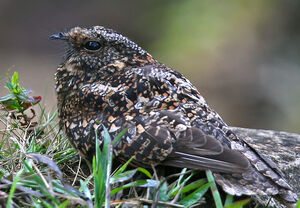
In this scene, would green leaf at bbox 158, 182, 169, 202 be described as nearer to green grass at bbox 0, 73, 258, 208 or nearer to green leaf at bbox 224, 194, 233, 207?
green grass at bbox 0, 73, 258, 208

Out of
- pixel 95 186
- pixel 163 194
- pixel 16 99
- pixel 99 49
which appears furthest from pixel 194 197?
pixel 16 99

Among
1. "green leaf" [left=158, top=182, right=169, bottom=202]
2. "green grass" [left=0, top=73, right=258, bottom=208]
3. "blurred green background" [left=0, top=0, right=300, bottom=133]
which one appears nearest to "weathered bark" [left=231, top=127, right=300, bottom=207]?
"green grass" [left=0, top=73, right=258, bottom=208]

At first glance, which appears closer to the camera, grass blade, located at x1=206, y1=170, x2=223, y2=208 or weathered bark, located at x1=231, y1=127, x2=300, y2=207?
grass blade, located at x1=206, y1=170, x2=223, y2=208

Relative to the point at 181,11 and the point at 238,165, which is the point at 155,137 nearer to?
the point at 238,165

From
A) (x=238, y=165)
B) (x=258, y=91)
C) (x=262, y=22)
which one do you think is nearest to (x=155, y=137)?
(x=238, y=165)

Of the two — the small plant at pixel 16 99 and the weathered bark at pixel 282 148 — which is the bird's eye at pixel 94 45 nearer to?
the small plant at pixel 16 99

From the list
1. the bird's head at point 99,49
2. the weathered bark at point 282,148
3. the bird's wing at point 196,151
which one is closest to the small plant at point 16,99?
the bird's head at point 99,49

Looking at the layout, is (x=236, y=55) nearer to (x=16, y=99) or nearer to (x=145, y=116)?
(x=16, y=99)

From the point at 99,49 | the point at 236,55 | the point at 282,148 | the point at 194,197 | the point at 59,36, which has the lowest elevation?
the point at 194,197
